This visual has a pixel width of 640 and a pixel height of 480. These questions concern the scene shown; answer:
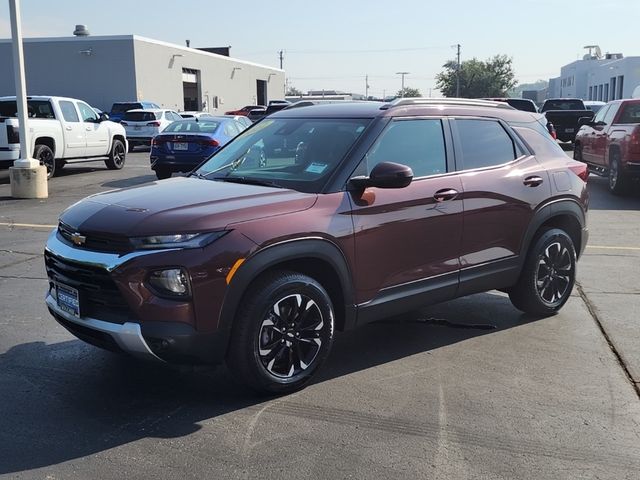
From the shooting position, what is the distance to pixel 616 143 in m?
13.5

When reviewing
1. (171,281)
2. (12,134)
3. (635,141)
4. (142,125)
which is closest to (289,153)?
(171,281)

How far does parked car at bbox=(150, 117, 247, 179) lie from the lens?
14414 millimetres

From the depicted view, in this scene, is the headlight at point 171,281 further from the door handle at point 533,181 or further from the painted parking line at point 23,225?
the painted parking line at point 23,225

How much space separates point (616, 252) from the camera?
8.65 meters

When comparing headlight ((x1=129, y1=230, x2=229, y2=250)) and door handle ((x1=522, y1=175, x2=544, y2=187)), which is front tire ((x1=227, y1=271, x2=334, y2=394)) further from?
door handle ((x1=522, y1=175, x2=544, y2=187))

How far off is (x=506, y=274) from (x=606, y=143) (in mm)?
9971

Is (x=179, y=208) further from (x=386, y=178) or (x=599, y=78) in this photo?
(x=599, y=78)

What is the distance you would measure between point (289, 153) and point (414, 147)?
0.92 meters

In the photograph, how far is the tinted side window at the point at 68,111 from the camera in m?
16.4

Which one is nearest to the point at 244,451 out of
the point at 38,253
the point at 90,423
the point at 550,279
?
the point at 90,423

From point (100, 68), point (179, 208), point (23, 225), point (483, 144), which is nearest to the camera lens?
point (179, 208)

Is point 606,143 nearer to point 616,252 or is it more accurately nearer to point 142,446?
point 616,252

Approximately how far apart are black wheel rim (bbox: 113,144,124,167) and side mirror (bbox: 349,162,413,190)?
15.7m

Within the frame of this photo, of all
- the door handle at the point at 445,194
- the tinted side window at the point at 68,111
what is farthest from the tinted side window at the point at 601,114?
the tinted side window at the point at 68,111
